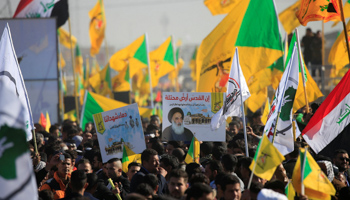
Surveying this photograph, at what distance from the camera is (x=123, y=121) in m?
9.73

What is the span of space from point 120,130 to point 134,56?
39.0ft

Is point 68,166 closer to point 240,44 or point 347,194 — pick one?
point 347,194

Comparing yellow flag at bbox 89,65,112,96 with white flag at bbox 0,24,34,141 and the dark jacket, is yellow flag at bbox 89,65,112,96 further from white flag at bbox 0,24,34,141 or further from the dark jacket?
the dark jacket

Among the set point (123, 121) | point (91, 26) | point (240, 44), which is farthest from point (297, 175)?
point (91, 26)

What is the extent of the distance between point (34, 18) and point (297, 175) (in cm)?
1345

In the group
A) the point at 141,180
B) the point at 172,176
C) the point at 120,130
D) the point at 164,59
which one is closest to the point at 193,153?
the point at 120,130

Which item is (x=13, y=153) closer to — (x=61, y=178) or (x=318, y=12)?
(x=61, y=178)

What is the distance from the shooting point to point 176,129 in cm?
1013

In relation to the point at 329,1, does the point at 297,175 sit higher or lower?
lower

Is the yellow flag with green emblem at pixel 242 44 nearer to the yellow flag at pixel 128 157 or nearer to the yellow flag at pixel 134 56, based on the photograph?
the yellow flag at pixel 128 157

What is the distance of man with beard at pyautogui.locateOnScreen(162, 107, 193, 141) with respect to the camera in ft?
33.0

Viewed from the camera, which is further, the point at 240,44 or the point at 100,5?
the point at 100,5

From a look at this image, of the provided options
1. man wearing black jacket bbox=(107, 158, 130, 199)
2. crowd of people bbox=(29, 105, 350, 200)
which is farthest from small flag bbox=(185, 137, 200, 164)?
man wearing black jacket bbox=(107, 158, 130, 199)

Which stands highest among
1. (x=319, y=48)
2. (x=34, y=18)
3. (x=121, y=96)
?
(x=34, y=18)
